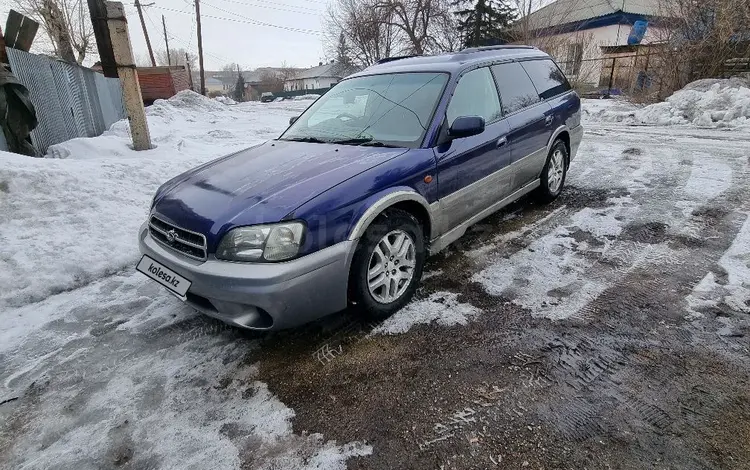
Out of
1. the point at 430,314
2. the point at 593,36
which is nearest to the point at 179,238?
the point at 430,314

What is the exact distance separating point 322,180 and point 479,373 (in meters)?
1.49

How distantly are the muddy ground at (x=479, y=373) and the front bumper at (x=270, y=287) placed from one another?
0.35m

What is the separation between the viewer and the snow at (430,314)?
9.22 feet

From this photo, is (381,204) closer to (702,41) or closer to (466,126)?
(466,126)

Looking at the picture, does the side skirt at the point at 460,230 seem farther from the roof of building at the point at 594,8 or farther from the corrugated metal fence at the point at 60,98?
the roof of building at the point at 594,8

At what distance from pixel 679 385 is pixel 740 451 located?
41 centimetres

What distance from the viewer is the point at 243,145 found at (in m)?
8.79

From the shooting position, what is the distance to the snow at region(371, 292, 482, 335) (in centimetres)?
281

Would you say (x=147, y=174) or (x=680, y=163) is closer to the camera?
(x=147, y=174)

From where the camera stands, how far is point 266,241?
7.52 ft

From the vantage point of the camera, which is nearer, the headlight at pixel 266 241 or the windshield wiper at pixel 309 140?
the headlight at pixel 266 241

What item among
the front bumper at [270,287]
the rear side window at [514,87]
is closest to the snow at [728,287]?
the rear side window at [514,87]

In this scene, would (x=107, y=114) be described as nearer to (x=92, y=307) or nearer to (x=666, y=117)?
(x=92, y=307)

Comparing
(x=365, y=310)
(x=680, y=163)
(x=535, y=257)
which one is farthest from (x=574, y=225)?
(x=680, y=163)
